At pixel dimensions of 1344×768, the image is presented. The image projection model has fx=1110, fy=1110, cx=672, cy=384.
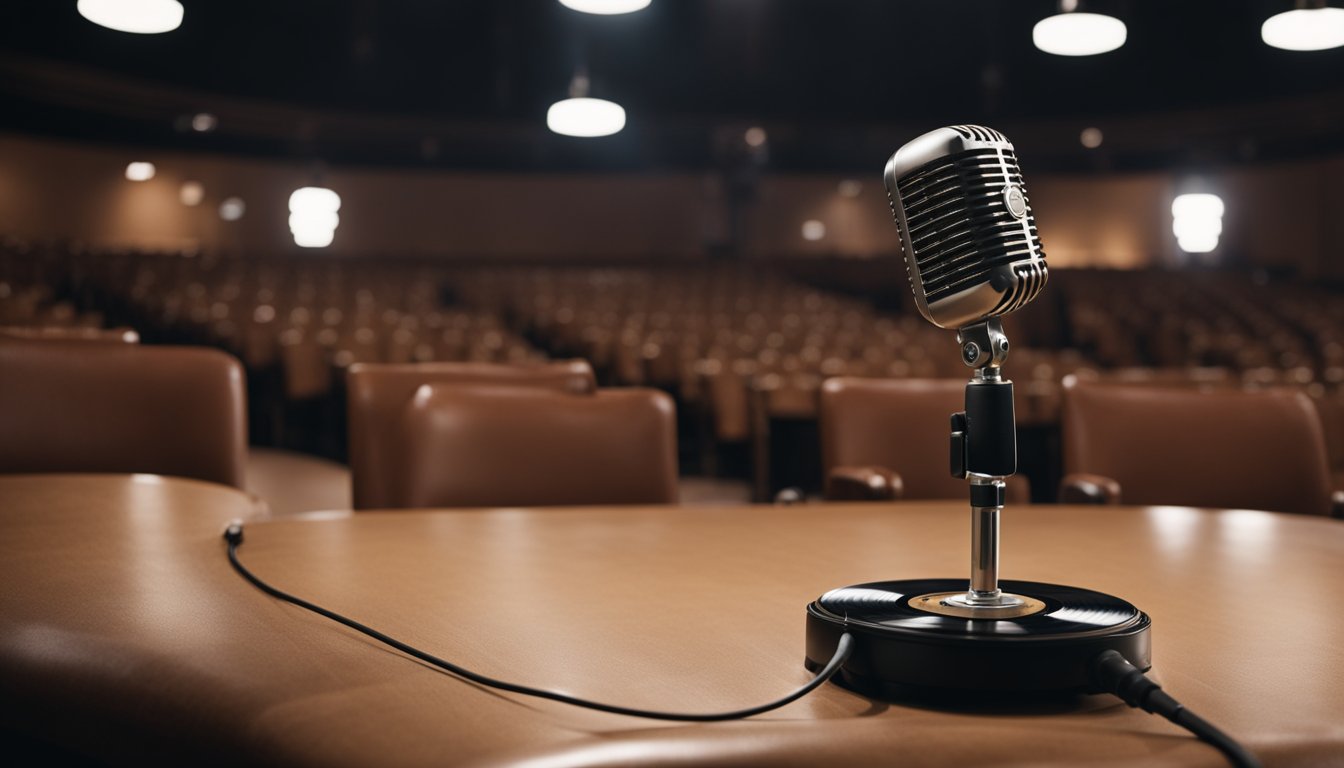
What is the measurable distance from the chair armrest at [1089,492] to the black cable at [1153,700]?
1212 millimetres

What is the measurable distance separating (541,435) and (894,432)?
0.80 m

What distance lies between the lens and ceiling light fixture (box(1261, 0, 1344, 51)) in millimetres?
2934

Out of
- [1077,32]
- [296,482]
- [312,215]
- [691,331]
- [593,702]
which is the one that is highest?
[312,215]

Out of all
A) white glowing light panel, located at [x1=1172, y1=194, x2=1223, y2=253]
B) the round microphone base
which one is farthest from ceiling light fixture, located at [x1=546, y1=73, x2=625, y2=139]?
white glowing light panel, located at [x1=1172, y1=194, x2=1223, y2=253]

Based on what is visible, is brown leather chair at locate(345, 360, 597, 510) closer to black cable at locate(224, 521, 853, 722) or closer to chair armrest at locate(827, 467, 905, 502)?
chair armrest at locate(827, 467, 905, 502)

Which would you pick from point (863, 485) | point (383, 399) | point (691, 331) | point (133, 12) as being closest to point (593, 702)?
point (863, 485)

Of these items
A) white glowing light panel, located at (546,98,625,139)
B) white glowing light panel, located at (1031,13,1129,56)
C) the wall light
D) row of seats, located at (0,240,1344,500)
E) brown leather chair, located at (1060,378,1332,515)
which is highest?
the wall light

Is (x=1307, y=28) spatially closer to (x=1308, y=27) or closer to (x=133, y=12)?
(x=1308, y=27)

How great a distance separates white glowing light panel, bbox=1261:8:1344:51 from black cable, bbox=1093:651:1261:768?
299 cm

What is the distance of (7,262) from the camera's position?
818 cm

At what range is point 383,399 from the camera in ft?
6.24

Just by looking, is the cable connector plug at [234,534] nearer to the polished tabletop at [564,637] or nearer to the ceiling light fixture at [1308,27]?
the polished tabletop at [564,637]

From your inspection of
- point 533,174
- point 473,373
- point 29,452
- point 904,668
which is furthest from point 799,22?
point 904,668

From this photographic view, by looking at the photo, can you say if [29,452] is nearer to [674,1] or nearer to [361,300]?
[361,300]
